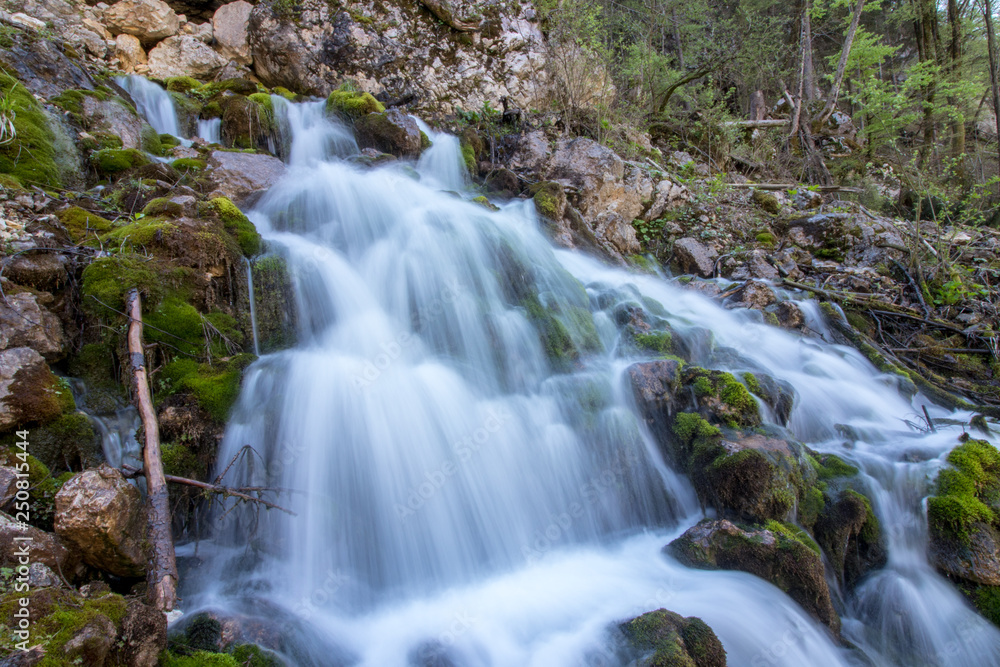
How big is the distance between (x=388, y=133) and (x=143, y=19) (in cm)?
680

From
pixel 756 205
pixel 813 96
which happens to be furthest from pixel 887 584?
pixel 813 96

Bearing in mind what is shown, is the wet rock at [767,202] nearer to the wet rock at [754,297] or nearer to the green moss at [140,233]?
the wet rock at [754,297]

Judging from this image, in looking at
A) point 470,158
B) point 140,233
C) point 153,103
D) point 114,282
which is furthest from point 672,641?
point 153,103

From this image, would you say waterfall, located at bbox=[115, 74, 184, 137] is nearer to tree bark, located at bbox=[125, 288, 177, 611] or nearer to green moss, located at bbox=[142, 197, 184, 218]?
green moss, located at bbox=[142, 197, 184, 218]

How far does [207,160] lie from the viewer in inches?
272

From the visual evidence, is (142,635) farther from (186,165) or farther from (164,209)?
(186,165)

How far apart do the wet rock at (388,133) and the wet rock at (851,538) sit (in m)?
8.58

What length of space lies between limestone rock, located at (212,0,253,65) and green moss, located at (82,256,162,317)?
31.4 ft

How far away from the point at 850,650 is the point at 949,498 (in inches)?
59.1

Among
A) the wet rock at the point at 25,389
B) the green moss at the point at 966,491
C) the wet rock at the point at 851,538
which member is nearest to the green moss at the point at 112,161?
the wet rock at the point at 25,389

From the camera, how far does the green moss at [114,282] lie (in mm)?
3770

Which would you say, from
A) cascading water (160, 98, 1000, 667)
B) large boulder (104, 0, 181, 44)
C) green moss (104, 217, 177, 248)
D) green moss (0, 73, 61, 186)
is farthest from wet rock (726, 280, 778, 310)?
large boulder (104, 0, 181, 44)

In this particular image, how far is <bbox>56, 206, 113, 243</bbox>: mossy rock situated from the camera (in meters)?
4.39

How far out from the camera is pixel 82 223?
457 cm
